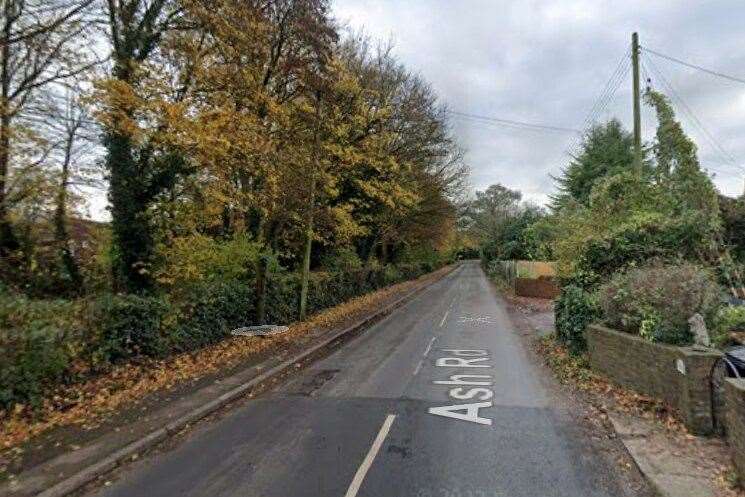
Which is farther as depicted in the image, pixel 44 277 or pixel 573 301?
pixel 44 277

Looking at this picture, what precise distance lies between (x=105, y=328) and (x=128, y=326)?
0.62 metres

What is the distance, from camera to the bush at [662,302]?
25.3 feet

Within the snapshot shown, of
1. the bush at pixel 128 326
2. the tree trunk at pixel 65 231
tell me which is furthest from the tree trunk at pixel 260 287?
the tree trunk at pixel 65 231

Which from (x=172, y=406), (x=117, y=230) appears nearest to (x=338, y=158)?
(x=117, y=230)

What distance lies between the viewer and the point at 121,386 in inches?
336

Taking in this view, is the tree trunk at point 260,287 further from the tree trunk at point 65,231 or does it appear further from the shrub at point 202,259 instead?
the tree trunk at point 65,231

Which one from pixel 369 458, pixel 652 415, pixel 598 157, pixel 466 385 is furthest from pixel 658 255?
pixel 598 157

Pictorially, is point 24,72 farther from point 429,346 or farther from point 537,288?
point 537,288

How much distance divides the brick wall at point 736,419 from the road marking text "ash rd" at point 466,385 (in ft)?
9.73

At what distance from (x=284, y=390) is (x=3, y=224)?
9.28 m

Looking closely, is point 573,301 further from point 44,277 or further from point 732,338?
point 44,277

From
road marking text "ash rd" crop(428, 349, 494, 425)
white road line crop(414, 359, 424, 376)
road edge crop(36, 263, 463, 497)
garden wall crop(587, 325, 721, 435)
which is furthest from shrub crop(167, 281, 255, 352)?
garden wall crop(587, 325, 721, 435)

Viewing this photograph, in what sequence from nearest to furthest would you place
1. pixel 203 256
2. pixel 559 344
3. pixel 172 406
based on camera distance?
pixel 172 406
pixel 203 256
pixel 559 344

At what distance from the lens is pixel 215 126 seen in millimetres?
10883
